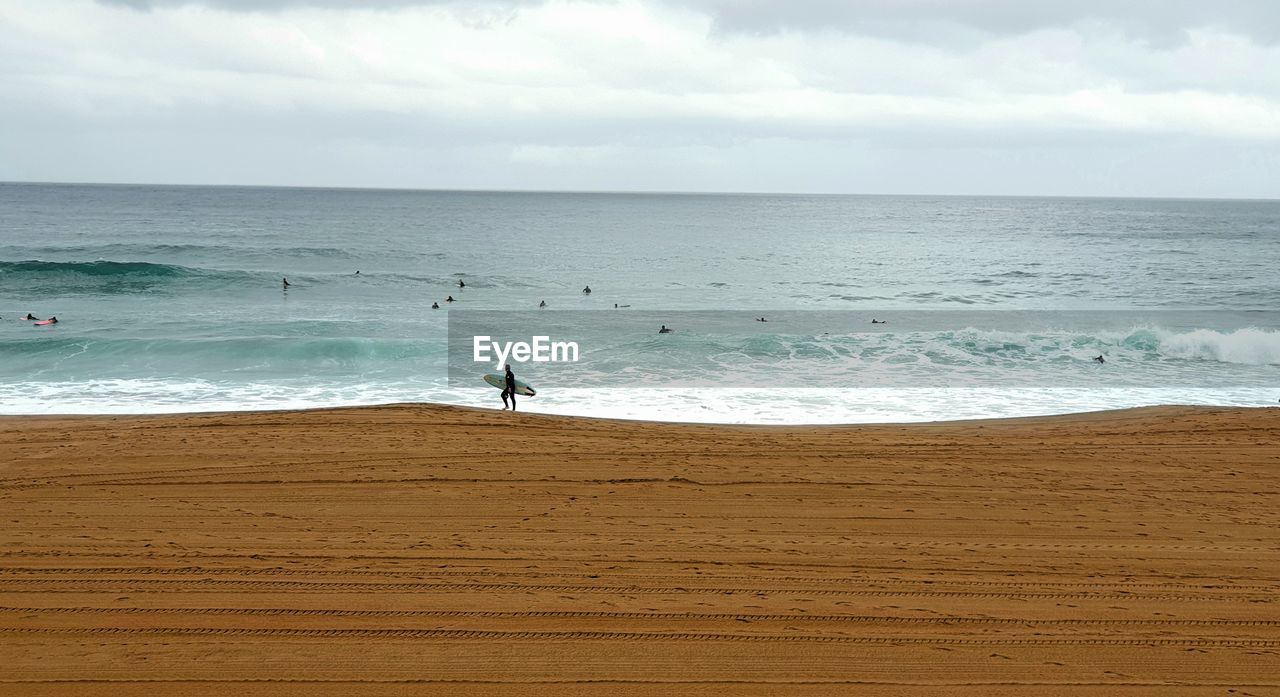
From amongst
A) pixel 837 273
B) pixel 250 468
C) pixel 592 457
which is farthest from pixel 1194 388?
pixel 837 273

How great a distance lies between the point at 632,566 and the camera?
759 centimetres

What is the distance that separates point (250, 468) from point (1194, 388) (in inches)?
801

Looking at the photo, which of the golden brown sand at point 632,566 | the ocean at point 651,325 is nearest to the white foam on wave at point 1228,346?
the ocean at point 651,325

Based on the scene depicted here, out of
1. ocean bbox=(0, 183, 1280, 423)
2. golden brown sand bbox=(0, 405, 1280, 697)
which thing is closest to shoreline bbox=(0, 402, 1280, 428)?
A: ocean bbox=(0, 183, 1280, 423)

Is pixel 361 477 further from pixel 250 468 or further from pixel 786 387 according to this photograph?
pixel 786 387

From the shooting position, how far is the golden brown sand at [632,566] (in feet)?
19.3

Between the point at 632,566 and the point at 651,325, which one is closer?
the point at 632,566

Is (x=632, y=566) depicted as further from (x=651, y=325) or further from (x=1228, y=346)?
(x=1228, y=346)

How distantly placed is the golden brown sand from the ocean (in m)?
5.90

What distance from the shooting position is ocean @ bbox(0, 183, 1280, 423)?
18938mm

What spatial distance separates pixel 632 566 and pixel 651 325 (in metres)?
23.1

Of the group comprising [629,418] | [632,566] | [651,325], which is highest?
[651,325]

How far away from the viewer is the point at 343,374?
70.8 feet

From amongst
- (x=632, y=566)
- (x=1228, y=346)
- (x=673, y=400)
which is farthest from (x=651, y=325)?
(x=632, y=566)
